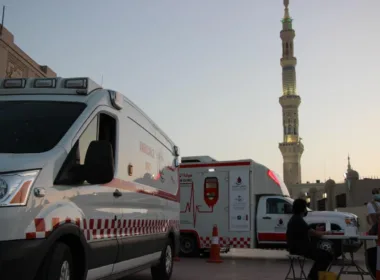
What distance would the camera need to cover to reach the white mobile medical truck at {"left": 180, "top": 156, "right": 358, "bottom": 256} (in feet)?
42.3

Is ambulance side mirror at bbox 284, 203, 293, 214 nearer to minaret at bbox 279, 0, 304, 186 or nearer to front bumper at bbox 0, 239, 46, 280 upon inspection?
front bumper at bbox 0, 239, 46, 280

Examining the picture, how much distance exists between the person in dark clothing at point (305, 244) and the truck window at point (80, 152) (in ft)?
10.3

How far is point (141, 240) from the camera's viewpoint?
21.3 feet

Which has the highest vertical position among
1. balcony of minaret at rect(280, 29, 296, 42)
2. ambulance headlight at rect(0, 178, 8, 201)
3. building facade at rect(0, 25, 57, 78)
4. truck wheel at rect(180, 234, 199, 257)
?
balcony of minaret at rect(280, 29, 296, 42)

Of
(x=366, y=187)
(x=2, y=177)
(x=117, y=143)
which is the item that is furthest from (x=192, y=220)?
(x=366, y=187)

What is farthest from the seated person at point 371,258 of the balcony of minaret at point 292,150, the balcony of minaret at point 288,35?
the balcony of minaret at point 288,35

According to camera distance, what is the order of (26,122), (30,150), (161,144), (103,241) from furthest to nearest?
1. (161,144)
2. (103,241)
3. (26,122)
4. (30,150)

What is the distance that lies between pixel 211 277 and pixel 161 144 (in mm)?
2934

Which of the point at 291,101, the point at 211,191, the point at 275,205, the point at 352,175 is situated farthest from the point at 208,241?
the point at 291,101

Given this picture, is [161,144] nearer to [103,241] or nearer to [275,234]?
[103,241]

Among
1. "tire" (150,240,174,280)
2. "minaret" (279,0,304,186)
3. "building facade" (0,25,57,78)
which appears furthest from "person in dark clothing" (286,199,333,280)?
"minaret" (279,0,304,186)

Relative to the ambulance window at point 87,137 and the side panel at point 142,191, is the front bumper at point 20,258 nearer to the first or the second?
the ambulance window at point 87,137

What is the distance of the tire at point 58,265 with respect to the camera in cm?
395

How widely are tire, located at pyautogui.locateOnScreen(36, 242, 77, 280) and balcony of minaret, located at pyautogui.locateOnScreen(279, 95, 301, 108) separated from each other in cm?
12742
